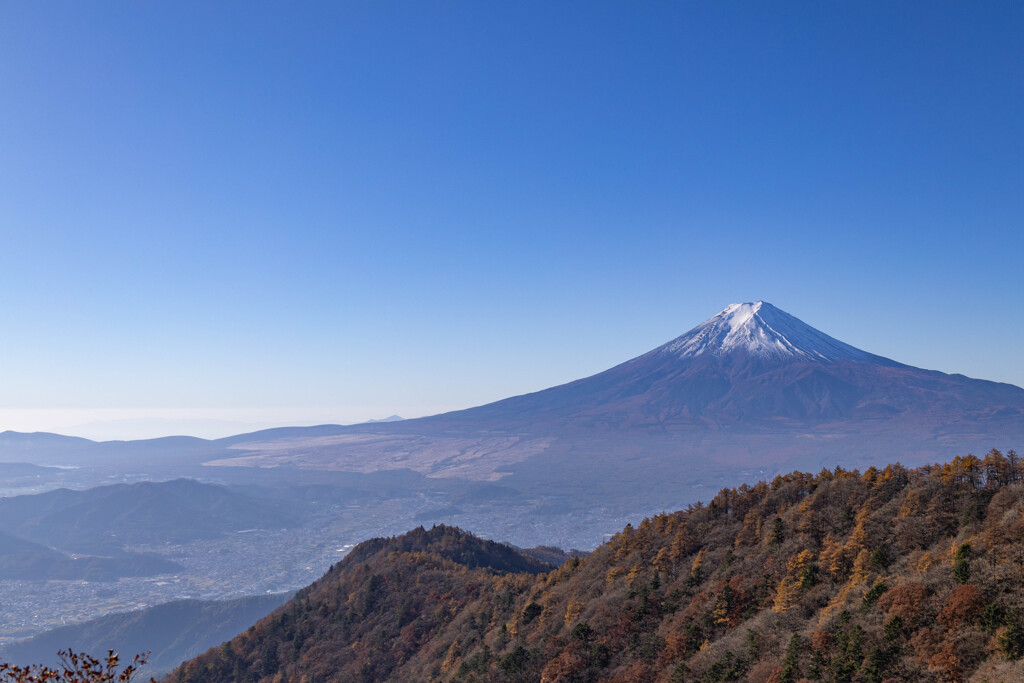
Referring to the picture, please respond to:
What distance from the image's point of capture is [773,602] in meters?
35.1

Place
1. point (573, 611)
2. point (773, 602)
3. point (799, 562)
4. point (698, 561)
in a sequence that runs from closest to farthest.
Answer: point (773, 602) → point (799, 562) → point (698, 561) → point (573, 611)

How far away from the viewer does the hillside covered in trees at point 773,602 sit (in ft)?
78.2

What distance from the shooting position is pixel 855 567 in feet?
105

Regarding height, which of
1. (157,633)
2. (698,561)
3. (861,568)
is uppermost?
(861,568)

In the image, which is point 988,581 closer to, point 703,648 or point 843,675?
point 843,675

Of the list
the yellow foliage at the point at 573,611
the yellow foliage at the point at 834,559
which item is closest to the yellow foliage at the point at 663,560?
the yellow foliage at the point at 573,611

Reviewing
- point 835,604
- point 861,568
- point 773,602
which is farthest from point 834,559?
point 835,604

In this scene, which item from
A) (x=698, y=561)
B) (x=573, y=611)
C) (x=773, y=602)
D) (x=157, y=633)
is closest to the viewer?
(x=773, y=602)

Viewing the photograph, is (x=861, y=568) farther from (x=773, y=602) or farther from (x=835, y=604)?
(x=773, y=602)

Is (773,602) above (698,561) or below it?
above

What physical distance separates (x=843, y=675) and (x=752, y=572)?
16223mm

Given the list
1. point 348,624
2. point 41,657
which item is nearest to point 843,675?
point 348,624

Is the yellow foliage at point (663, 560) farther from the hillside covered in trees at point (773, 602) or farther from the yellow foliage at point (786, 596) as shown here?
the yellow foliage at point (786, 596)

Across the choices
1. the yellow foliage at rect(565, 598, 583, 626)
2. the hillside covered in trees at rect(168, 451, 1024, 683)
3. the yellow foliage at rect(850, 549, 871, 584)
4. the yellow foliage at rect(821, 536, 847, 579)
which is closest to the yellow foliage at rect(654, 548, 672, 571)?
the hillside covered in trees at rect(168, 451, 1024, 683)
